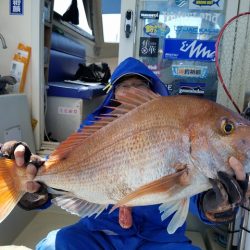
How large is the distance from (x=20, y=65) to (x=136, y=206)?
1783 mm

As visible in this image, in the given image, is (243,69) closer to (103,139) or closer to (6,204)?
(103,139)

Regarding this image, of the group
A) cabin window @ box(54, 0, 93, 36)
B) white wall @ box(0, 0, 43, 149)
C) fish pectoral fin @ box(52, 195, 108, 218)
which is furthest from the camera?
cabin window @ box(54, 0, 93, 36)

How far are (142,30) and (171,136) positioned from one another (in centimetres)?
177

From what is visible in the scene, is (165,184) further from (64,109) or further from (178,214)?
(64,109)

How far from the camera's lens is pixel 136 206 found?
4.84 feet

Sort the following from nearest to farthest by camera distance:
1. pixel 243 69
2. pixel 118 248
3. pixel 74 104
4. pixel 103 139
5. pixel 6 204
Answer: pixel 103 139 → pixel 6 204 → pixel 118 248 → pixel 243 69 → pixel 74 104

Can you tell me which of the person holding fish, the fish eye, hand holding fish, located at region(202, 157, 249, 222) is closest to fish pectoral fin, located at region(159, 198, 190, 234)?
the person holding fish

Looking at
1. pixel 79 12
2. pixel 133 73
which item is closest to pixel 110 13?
pixel 79 12

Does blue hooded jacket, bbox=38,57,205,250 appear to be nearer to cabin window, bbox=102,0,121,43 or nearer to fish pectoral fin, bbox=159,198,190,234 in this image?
fish pectoral fin, bbox=159,198,190,234

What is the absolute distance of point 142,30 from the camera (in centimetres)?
254

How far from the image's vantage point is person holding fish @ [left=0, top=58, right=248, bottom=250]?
94 cm

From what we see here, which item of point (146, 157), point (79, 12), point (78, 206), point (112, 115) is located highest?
point (79, 12)

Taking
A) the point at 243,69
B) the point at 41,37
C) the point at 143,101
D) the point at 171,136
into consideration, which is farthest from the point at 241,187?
the point at 41,37

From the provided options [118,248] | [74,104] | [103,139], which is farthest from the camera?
[74,104]
